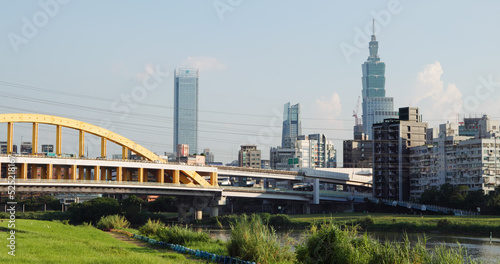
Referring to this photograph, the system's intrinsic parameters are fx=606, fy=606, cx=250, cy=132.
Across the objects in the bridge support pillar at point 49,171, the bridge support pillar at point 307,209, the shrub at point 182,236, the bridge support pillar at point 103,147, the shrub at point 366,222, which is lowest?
the bridge support pillar at point 307,209

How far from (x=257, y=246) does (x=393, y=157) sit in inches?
4023

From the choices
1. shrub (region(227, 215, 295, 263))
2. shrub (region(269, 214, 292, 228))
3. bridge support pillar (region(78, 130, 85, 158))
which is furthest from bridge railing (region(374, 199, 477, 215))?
shrub (region(227, 215, 295, 263))

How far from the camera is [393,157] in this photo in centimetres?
12812

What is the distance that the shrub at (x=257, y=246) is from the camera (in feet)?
98.9

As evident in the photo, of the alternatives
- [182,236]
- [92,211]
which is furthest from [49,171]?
[182,236]

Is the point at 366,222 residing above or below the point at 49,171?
below

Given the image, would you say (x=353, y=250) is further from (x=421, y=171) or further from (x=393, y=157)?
(x=393, y=157)

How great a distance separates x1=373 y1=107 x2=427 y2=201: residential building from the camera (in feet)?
417

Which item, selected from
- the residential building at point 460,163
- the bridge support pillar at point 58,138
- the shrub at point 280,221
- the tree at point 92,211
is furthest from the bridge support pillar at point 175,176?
the residential building at point 460,163

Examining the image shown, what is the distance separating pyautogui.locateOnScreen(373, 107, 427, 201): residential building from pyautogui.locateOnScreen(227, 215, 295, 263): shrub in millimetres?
99398

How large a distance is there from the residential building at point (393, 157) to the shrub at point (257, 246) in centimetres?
9940

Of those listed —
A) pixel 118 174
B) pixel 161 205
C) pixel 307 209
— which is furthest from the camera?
pixel 307 209

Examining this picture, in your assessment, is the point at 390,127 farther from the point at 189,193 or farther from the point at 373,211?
the point at 189,193

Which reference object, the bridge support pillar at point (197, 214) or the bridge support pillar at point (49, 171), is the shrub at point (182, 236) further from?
the bridge support pillar at point (197, 214)
